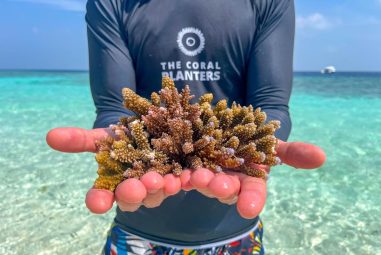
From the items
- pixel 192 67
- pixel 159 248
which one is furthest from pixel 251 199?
pixel 192 67

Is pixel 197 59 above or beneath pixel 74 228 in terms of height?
above

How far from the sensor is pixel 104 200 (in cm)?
164

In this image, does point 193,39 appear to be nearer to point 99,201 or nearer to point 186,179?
point 186,179

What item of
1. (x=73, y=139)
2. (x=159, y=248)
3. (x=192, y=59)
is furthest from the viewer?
(x=192, y=59)

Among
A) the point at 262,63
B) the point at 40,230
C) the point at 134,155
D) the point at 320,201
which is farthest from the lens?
the point at 320,201

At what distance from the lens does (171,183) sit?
1.73 metres

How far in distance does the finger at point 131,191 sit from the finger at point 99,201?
0.17 feet

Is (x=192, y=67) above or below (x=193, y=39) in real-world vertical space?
below

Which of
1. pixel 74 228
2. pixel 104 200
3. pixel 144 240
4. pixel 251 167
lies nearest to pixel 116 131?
pixel 104 200

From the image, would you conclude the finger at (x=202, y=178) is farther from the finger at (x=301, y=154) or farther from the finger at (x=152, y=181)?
the finger at (x=301, y=154)

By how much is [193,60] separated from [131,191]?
1228 mm

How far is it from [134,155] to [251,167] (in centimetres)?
56

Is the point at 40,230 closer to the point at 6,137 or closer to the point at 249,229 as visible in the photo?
the point at 249,229

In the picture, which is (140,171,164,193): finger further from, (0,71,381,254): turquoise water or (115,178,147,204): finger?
(0,71,381,254): turquoise water
